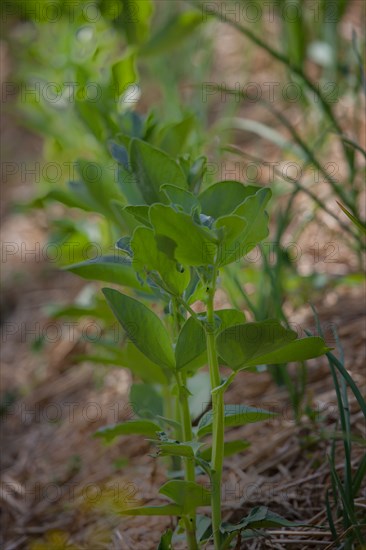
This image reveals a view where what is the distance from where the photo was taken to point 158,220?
0.65 metres

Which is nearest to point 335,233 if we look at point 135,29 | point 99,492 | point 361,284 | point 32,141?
point 361,284

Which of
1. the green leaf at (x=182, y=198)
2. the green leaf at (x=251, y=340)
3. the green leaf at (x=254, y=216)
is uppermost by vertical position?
the green leaf at (x=182, y=198)

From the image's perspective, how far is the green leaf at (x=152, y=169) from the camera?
2.54 feet

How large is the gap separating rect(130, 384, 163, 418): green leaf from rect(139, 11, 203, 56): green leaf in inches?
35.8

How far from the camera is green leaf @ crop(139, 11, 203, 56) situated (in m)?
1.58

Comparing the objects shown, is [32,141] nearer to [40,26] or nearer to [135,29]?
[40,26]

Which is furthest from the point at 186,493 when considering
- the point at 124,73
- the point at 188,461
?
the point at 124,73

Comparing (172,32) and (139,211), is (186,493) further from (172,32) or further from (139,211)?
(172,32)

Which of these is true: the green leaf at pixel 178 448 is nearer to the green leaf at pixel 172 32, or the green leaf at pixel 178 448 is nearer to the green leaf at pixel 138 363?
the green leaf at pixel 138 363

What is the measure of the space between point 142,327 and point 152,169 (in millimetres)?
181

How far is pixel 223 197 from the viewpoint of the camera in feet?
2.47

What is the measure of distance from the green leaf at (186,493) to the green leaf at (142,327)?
0.13 metres

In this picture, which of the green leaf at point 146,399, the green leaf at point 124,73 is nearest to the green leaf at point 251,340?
the green leaf at point 146,399

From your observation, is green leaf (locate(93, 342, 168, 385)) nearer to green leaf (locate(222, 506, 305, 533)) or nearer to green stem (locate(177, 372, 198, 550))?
green stem (locate(177, 372, 198, 550))
